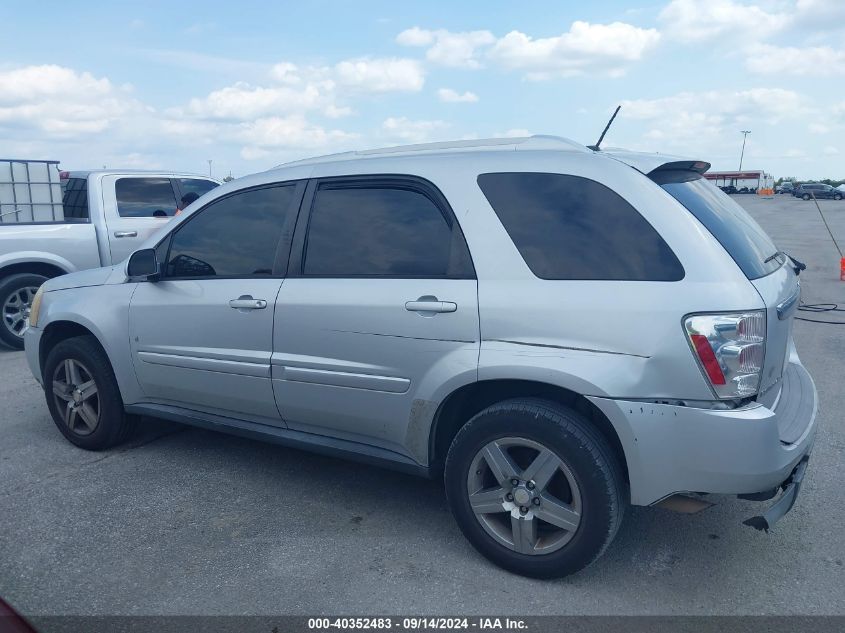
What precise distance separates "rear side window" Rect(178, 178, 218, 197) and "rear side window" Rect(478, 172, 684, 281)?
21.8 ft

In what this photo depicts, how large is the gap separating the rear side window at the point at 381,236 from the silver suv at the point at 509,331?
11 millimetres

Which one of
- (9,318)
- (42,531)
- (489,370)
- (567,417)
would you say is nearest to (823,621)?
(567,417)

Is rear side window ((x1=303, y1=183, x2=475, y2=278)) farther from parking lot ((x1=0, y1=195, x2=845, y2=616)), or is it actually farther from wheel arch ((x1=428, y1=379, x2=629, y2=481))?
parking lot ((x1=0, y1=195, x2=845, y2=616))

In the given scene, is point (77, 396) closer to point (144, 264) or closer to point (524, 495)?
point (144, 264)

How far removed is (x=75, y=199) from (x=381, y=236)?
6.35 metres

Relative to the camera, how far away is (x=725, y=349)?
2.78 metres

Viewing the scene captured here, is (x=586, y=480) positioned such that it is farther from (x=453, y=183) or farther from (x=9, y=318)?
(x=9, y=318)

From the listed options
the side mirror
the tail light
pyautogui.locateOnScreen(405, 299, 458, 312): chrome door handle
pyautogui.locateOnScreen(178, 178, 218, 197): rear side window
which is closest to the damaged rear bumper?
the tail light

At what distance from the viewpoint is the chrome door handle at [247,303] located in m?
3.85

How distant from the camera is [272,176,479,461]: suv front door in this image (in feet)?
10.8

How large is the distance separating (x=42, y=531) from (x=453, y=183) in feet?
8.65

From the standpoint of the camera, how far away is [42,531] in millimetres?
3705

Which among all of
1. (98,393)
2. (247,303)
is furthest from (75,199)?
(247,303)

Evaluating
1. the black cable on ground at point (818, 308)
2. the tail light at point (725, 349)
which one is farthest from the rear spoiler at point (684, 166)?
the black cable on ground at point (818, 308)
